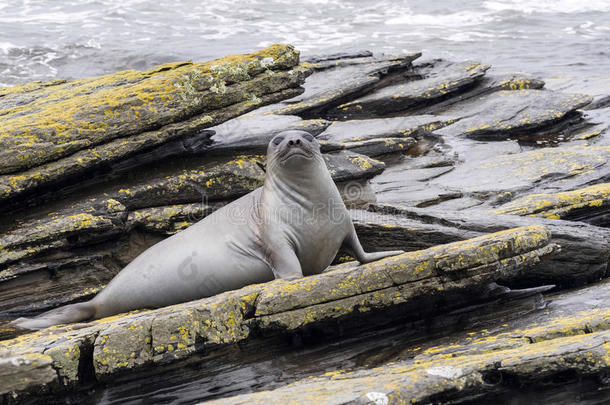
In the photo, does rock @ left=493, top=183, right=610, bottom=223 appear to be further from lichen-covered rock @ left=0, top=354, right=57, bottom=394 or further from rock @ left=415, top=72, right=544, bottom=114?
rock @ left=415, top=72, right=544, bottom=114

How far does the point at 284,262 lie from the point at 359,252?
0.71m

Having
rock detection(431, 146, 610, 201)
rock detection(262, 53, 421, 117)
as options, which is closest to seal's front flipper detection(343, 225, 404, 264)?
rock detection(431, 146, 610, 201)

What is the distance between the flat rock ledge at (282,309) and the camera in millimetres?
4723

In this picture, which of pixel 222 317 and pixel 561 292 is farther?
pixel 561 292

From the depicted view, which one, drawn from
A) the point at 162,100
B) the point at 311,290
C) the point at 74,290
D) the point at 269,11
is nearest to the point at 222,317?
the point at 311,290

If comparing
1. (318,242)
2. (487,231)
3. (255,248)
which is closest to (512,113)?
(487,231)

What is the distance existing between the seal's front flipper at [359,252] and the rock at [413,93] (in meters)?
6.52

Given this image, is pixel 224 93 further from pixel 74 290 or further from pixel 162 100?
pixel 74 290

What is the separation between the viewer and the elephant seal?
6656mm

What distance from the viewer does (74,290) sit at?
7203 mm

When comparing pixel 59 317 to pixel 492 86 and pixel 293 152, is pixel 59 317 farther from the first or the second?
pixel 492 86

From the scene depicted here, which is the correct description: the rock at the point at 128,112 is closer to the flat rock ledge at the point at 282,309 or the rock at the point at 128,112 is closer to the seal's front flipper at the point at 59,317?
the seal's front flipper at the point at 59,317

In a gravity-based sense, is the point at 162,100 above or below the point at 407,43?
above

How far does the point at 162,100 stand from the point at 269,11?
2594cm
